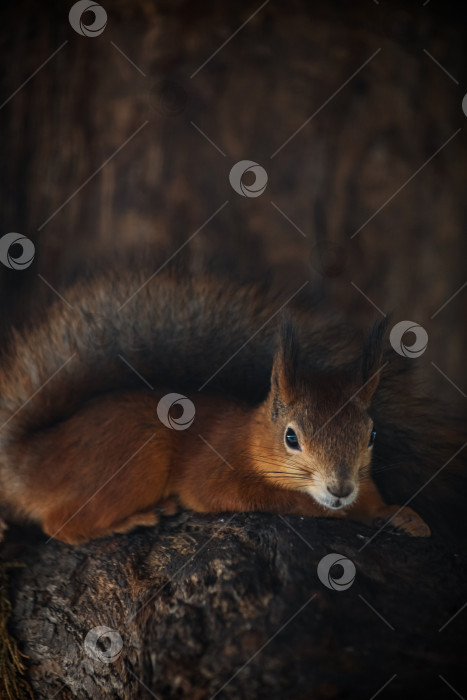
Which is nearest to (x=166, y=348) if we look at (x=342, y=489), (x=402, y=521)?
(x=342, y=489)

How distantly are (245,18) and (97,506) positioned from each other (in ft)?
5.49

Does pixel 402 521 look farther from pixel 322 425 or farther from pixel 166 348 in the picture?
pixel 166 348

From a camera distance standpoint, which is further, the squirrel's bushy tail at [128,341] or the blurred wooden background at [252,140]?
the blurred wooden background at [252,140]

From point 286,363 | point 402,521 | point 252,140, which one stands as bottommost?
point 402,521

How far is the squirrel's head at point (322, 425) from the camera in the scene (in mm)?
1257

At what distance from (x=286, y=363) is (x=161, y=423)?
1.42 ft

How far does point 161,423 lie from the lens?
5.18 feet

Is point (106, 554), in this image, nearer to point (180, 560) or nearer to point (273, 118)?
point (180, 560)

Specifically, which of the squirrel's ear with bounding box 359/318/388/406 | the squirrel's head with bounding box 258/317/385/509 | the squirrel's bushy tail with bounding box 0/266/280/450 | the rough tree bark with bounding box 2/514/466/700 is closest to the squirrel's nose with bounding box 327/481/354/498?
the squirrel's head with bounding box 258/317/385/509

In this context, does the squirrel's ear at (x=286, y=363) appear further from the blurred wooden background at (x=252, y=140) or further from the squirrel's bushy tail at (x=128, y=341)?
the blurred wooden background at (x=252, y=140)

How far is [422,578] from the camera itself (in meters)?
1.29

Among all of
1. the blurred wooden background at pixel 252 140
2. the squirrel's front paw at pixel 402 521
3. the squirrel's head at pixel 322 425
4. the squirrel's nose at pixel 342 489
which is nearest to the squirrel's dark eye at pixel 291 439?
the squirrel's head at pixel 322 425

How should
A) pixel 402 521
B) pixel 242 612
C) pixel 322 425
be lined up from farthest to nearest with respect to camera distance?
pixel 402 521, pixel 322 425, pixel 242 612

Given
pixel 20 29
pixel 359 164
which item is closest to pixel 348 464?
pixel 359 164
